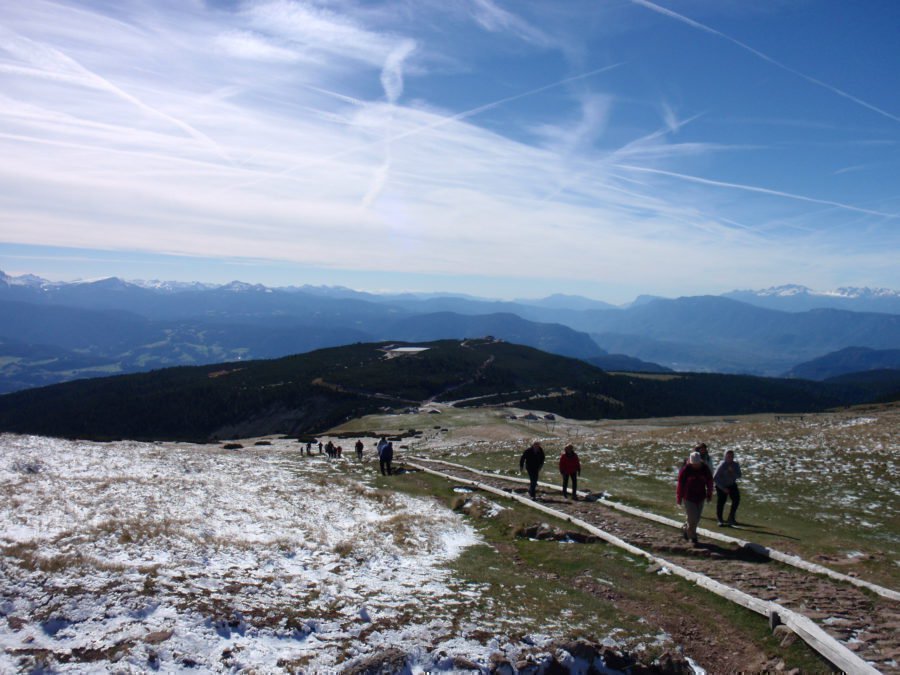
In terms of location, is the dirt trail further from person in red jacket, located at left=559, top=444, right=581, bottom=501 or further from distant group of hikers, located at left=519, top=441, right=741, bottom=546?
person in red jacket, located at left=559, top=444, right=581, bottom=501

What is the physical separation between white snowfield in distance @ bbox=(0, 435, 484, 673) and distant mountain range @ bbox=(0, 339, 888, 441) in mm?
78051

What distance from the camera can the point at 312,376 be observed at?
160625 millimetres

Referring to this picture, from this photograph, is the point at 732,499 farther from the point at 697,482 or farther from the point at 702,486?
the point at 697,482

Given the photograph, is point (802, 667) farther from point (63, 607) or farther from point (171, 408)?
point (171, 408)

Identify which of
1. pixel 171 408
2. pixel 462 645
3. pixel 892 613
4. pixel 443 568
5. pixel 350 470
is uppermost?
pixel 892 613

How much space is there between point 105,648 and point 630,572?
12814 mm

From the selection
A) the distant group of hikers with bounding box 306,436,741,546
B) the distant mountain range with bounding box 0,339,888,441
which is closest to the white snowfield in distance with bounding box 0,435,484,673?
the distant group of hikers with bounding box 306,436,741,546

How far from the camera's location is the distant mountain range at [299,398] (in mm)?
123562

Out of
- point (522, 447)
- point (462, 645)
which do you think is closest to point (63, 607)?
point (462, 645)

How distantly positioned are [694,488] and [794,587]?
412 centimetres

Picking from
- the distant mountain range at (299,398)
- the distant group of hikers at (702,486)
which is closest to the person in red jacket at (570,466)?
the distant group of hikers at (702,486)

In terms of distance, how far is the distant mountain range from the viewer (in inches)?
4865

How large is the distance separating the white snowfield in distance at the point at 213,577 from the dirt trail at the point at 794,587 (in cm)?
662

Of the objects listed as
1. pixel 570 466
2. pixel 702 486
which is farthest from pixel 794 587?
pixel 570 466
